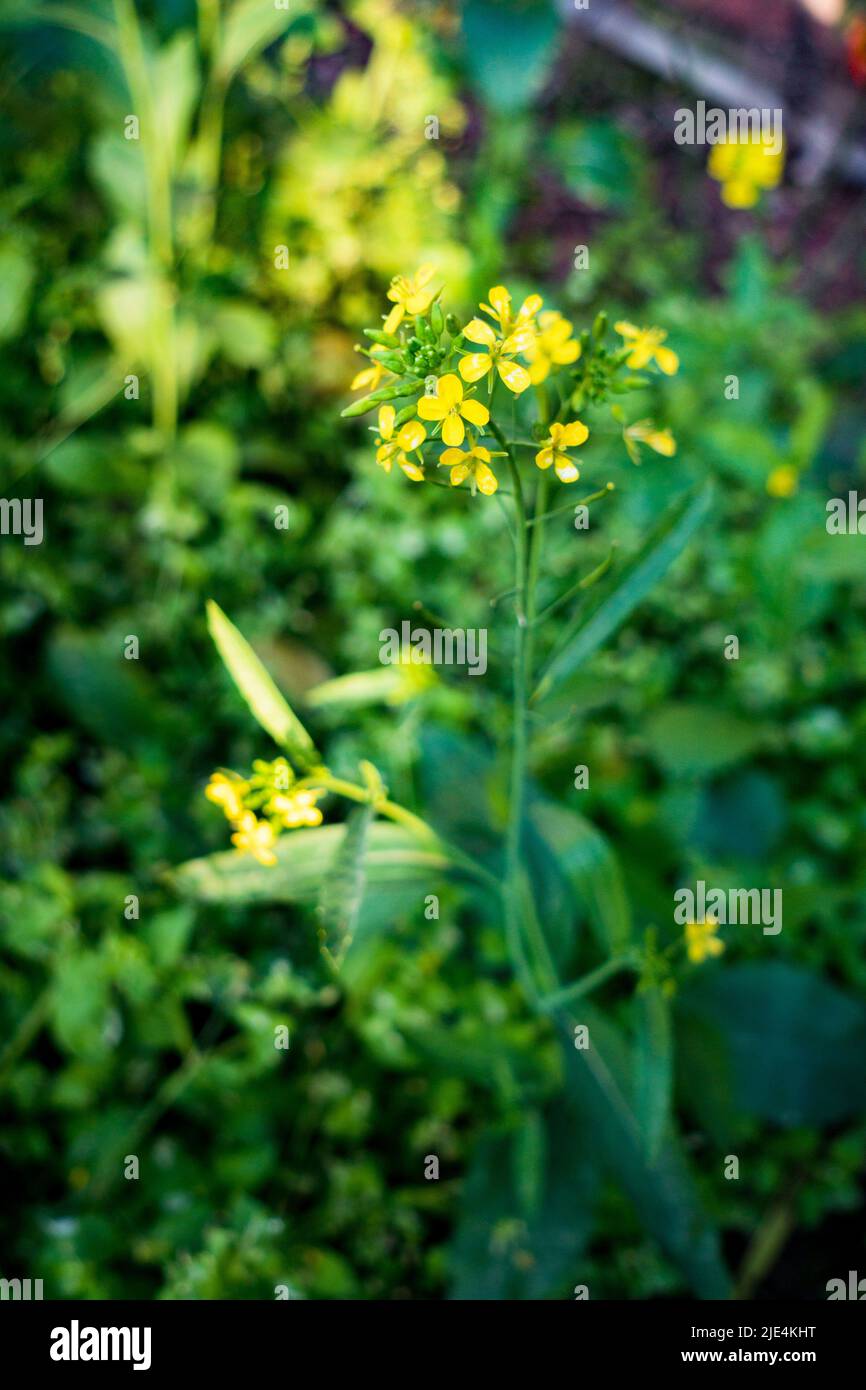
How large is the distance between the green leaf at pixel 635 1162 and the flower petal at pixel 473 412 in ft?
2.96

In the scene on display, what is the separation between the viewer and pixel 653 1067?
135cm

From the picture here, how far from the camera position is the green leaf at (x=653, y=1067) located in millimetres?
1341

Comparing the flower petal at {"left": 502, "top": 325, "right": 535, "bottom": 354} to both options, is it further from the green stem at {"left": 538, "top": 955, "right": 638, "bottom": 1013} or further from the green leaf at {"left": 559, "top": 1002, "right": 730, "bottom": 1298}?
the green leaf at {"left": 559, "top": 1002, "right": 730, "bottom": 1298}

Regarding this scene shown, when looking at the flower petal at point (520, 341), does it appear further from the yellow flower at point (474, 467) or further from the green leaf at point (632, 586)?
the green leaf at point (632, 586)

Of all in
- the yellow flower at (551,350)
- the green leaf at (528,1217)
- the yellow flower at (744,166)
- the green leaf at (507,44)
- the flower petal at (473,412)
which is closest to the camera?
the flower petal at (473,412)

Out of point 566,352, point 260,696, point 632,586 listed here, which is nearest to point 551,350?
point 566,352

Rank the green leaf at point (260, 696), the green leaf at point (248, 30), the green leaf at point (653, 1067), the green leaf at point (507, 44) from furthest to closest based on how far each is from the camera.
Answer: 1. the green leaf at point (507, 44)
2. the green leaf at point (248, 30)
3. the green leaf at point (653, 1067)
4. the green leaf at point (260, 696)

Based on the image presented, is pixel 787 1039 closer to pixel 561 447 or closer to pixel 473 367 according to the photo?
pixel 561 447

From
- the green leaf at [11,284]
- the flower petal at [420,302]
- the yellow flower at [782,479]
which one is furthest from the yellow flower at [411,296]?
the green leaf at [11,284]

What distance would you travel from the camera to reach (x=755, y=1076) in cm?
185

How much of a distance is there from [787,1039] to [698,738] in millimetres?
579
